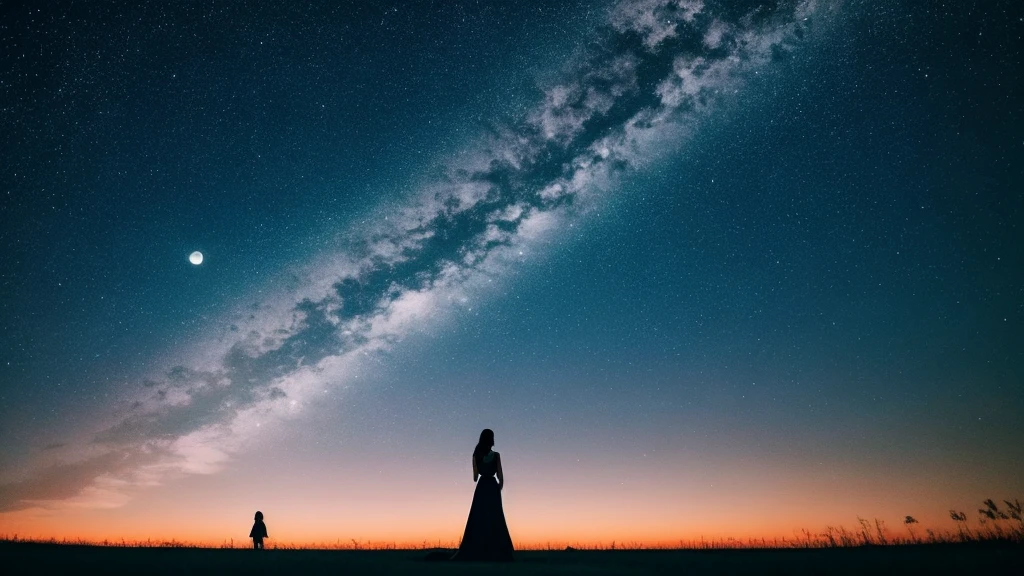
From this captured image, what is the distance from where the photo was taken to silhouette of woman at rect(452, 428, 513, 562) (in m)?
9.08

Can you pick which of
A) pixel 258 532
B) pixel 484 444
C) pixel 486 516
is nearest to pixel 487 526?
pixel 486 516

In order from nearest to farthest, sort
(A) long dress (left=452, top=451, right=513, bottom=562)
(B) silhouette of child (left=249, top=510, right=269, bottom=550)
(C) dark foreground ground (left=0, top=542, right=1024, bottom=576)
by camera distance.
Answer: (C) dark foreground ground (left=0, top=542, right=1024, bottom=576) < (A) long dress (left=452, top=451, right=513, bottom=562) < (B) silhouette of child (left=249, top=510, right=269, bottom=550)

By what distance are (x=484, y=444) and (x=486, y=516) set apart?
1.26m

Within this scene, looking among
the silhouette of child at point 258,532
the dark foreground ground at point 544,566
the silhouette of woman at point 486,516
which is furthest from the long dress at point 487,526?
the silhouette of child at point 258,532

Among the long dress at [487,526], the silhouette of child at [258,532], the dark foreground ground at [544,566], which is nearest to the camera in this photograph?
the dark foreground ground at [544,566]

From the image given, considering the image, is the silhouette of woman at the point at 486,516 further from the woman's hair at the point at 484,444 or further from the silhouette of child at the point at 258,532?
the silhouette of child at the point at 258,532

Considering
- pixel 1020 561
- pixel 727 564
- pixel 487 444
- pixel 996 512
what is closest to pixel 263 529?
pixel 487 444

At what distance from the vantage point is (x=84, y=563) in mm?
7023

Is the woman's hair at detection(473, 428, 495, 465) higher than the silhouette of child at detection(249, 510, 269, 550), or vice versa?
the woman's hair at detection(473, 428, 495, 465)

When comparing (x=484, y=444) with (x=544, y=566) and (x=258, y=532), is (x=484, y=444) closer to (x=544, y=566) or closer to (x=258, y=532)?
(x=544, y=566)

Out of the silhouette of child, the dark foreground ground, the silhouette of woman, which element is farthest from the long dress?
the silhouette of child

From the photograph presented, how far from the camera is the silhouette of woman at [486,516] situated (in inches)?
357

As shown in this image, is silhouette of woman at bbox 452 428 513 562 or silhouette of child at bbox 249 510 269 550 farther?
silhouette of child at bbox 249 510 269 550

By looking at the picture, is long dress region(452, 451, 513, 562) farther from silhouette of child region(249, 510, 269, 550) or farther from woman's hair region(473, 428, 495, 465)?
silhouette of child region(249, 510, 269, 550)
